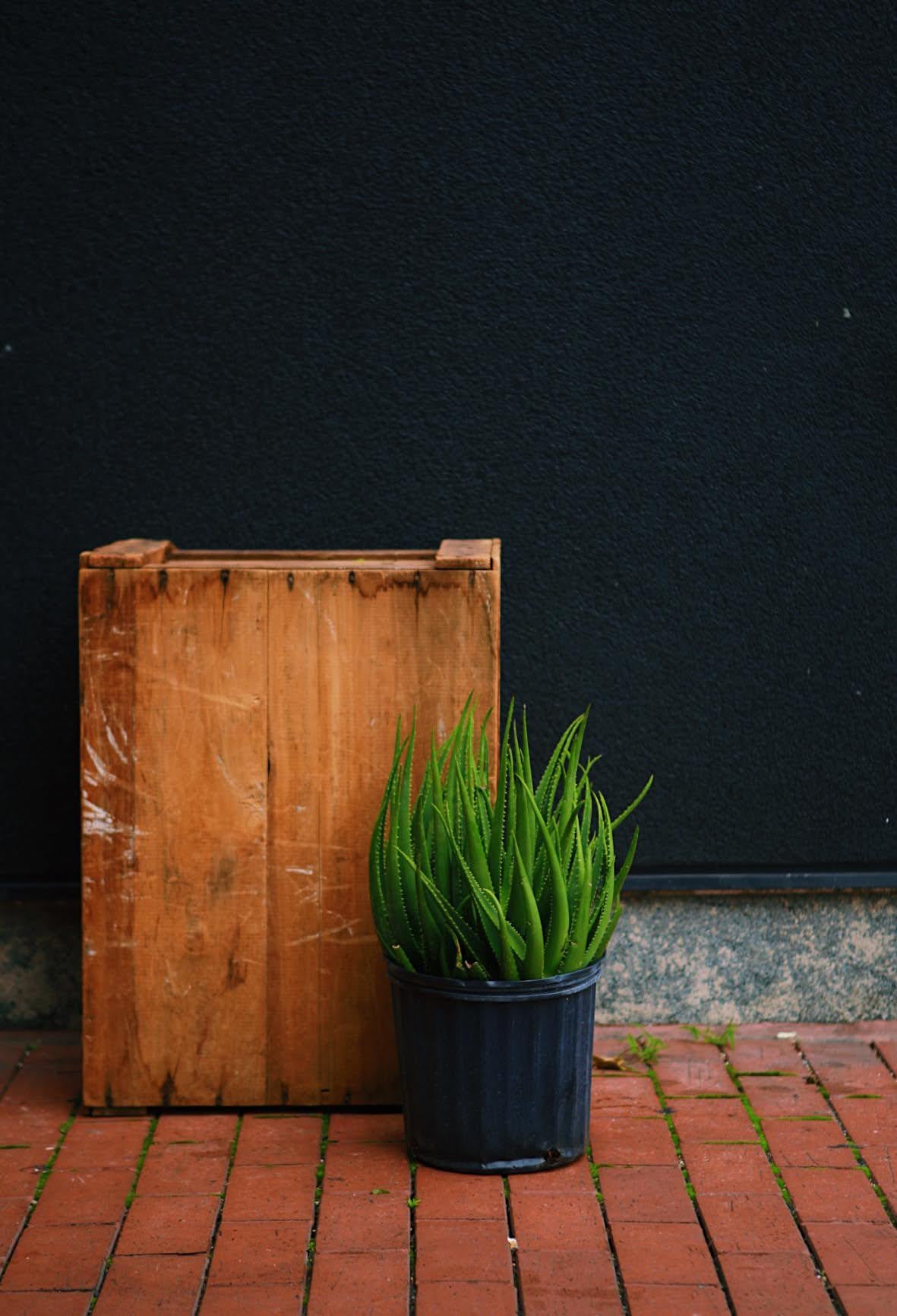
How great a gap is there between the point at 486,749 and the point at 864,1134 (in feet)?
4.01

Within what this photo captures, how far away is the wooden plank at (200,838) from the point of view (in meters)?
3.45

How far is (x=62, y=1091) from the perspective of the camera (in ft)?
12.1

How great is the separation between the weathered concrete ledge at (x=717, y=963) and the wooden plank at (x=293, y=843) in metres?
0.99

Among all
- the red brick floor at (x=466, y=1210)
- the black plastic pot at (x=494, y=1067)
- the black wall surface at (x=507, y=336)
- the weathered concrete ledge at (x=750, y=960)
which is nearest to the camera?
the red brick floor at (x=466, y=1210)

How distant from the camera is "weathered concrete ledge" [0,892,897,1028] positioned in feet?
13.6

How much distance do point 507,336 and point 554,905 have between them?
1663 millimetres

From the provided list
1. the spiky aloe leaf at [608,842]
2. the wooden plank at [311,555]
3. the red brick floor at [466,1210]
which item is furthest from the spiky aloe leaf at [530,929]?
the wooden plank at [311,555]

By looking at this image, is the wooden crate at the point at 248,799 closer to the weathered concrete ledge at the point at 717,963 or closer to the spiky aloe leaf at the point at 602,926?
the spiky aloe leaf at the point at 602,926

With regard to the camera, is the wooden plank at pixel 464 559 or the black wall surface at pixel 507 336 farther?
the black wall surface at pixel 507 336

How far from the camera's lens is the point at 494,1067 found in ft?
10.4

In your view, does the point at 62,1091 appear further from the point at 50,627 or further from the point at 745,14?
the point at 745,14

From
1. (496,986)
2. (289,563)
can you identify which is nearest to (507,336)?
(289,563)

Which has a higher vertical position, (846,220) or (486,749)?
(846,220)

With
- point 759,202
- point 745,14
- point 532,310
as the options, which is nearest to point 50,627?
point 532,310
